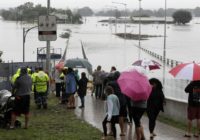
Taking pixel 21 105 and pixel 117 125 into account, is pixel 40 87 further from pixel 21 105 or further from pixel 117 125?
pixel 21 105

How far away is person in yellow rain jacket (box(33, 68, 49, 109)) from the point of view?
1595cm

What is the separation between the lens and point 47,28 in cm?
1900

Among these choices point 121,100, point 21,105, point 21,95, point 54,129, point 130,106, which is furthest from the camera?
point 54,129

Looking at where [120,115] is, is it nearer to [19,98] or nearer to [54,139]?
[54,139]

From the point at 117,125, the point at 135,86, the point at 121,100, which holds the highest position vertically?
the point at 135,86

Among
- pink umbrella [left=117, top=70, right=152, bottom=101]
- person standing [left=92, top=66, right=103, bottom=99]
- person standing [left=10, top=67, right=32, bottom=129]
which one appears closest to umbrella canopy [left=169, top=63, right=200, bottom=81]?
pink umbrella [left=117, top=70, right=152, bottom=101]

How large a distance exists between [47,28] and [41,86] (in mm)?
3607

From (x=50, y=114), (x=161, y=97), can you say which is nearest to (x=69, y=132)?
(x=161, y=97)

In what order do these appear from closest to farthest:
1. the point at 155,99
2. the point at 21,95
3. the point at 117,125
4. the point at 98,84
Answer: the point at 155,99
the point at 21,95
the point at 117,125
the point at 98,84

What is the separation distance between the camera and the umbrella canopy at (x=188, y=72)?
11119 millimetres

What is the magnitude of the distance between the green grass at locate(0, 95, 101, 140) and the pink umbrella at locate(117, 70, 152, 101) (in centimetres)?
152

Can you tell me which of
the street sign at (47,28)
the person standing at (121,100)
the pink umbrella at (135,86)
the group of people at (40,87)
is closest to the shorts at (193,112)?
the person standing at (121,100)

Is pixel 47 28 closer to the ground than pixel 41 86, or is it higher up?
higher up

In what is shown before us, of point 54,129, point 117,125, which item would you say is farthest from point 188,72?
point 54,129
